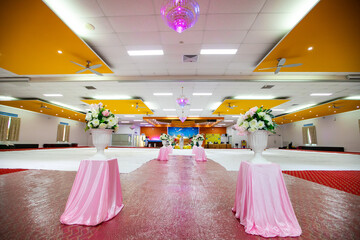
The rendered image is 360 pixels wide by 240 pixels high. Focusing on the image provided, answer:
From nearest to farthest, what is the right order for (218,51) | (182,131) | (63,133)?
(218,51), (63,133), (182,131)

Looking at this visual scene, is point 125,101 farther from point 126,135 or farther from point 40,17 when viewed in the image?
point 126,135

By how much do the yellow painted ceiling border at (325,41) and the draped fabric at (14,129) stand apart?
1967 centimetres

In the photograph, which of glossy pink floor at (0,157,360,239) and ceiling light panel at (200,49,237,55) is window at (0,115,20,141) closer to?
glossy pink floor at (0,157,360,239)

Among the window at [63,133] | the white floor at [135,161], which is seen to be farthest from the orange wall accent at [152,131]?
the white floor at [135,161]

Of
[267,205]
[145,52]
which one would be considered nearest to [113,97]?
[145,52]

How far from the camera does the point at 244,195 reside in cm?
184

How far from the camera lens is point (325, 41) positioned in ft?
14.9

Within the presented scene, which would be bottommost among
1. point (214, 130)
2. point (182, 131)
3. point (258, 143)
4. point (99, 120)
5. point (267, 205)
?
point (267, 205)

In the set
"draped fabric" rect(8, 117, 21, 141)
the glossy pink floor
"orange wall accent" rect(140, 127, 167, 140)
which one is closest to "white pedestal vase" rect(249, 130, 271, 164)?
the glossy pink floor

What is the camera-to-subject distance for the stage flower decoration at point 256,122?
188 centimetres

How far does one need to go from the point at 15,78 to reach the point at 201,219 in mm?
10720

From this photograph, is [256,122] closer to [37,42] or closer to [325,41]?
[325,41]

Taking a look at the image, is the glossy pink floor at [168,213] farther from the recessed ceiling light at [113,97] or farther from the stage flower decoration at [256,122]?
the recessed ceiling light at [113,97]

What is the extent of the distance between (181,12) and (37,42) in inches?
187
